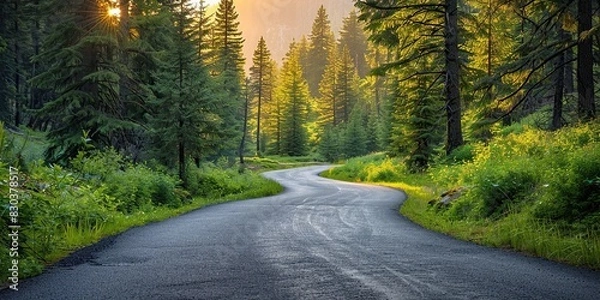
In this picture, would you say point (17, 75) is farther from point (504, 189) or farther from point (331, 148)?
point (504, 189)

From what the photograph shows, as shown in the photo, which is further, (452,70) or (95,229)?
(452,70)

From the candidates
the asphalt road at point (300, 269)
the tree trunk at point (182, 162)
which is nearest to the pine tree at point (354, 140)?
the tree trunk at point (182, 162)

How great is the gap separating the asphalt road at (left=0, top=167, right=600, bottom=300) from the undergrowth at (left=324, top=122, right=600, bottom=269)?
0.57m

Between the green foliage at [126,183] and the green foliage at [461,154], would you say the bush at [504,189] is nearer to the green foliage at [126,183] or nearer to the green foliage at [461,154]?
the green foliage at [461,154]

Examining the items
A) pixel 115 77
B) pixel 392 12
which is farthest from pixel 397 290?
pixel 392 12

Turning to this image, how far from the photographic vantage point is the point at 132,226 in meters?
10.4

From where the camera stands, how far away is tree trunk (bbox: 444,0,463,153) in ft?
62.7

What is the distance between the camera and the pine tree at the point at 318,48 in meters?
105

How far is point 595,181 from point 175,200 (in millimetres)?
12753

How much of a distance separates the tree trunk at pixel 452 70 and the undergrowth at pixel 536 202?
534 cm

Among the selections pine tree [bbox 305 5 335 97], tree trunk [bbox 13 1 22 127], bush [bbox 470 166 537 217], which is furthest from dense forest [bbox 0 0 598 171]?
pine tree [bbox 305 5 335 97]

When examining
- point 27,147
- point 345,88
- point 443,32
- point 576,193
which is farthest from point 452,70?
point 345,88

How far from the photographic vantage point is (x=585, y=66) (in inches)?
540

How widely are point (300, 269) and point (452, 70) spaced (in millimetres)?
15683
